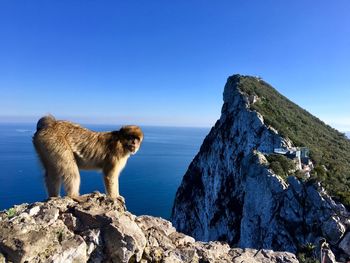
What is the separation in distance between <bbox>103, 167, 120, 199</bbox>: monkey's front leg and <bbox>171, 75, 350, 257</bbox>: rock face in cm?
1589

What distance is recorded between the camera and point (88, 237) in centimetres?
520

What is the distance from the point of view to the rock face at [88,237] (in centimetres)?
468

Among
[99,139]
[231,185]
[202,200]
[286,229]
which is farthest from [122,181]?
[99,139]

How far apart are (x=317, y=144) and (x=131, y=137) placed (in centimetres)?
3186

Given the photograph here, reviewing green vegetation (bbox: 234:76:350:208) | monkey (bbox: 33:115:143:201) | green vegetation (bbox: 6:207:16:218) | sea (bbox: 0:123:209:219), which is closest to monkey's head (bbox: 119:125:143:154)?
monkey (bbox: 33:115:143:201)

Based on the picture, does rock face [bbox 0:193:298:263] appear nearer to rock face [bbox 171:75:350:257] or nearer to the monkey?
the monkey

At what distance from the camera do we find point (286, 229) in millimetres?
22156

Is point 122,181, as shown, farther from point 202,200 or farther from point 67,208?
point 67,208

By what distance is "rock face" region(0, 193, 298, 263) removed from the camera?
4.68 metres

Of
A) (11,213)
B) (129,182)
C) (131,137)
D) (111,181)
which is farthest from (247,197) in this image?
(129,182)

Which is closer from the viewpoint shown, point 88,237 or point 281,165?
point 88,237

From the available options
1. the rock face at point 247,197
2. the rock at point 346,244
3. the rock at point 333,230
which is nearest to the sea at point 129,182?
the rock face at point 247,197

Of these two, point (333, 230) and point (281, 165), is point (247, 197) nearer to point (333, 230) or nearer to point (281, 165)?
point (281, 165)

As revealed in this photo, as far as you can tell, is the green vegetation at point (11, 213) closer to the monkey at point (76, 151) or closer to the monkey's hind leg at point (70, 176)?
the monkey at point (76, 151)
